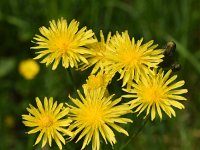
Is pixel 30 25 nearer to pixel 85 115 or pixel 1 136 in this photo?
pixel 1 136

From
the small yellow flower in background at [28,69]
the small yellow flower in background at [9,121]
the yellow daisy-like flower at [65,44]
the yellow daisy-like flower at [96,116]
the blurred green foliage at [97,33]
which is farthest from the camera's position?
the small yellow flower in background at [28,69]

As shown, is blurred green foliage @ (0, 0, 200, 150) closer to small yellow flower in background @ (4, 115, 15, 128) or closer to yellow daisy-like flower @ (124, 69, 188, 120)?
small yellow flower in background @ (4, 115, 15, 128)


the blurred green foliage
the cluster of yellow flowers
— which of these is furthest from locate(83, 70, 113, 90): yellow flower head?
the blurred green foliage

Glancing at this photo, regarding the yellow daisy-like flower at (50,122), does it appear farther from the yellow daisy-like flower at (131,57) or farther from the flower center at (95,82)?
the yellow daisy-like flower at (131,57)

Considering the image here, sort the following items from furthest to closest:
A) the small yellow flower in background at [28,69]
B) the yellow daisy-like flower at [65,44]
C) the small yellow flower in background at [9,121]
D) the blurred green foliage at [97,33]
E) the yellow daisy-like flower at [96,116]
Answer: the small yellow flower in background at [28,69], the small yellow flower in background at [9,121], the blurred green foliage at [97,33], the yellow daisy-like flower at [65,44], the yellow daisy-like flower at [96,116]

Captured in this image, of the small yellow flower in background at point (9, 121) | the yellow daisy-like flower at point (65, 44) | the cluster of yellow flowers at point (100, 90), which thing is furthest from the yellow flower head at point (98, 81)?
the small yellow flower in background at point (9, 121)

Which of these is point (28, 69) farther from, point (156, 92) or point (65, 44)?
point (156, 92)

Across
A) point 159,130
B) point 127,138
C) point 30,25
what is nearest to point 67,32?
point 127,138
